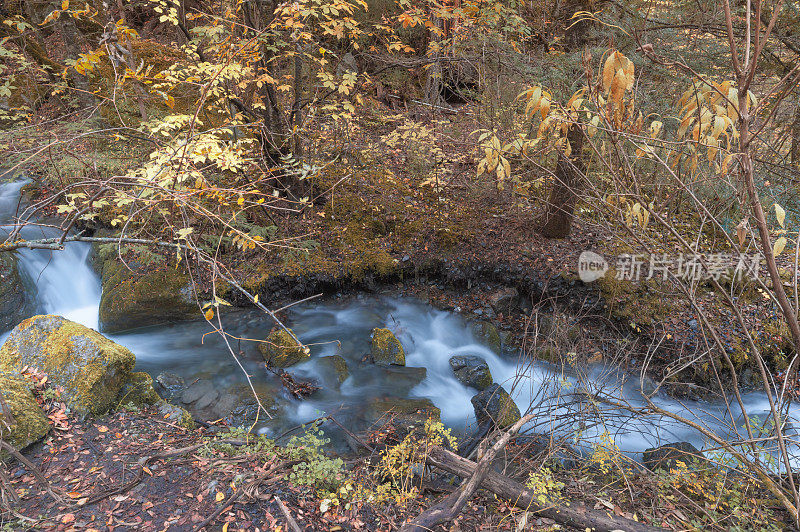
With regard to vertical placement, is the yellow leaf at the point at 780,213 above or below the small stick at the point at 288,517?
above

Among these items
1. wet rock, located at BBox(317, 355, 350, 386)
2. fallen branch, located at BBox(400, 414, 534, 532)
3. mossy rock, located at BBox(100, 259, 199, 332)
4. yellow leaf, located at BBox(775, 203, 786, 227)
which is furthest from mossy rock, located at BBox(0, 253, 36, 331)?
yellow leaf, located at BBox(775, 203, 786, 227)

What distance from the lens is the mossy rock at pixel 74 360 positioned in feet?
14.0

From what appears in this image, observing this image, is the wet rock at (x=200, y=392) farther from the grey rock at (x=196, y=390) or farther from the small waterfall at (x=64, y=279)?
the small waterfall at (x=64, y=279)

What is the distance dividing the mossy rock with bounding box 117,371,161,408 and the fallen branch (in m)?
3.36

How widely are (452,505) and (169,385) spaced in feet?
14.6

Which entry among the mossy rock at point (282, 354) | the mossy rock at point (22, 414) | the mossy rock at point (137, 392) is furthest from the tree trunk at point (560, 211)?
the mossy rock at point (22, 414)

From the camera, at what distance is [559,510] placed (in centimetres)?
332

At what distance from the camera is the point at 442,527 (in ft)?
10.9

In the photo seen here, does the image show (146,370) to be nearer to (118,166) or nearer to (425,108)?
(118,166)

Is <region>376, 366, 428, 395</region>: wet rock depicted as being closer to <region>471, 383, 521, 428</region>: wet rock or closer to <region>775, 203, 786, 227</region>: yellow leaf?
<region>471, 383, 521, 428</region>: wet rock

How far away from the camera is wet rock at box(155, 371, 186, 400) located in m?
5.67

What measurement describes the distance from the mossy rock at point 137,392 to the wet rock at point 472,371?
13.5ft

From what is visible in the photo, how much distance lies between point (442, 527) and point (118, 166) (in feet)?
21.6

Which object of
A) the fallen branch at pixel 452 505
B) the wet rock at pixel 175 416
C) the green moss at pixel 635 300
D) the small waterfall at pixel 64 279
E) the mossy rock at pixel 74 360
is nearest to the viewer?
the fallen branch at pixel 452 505
